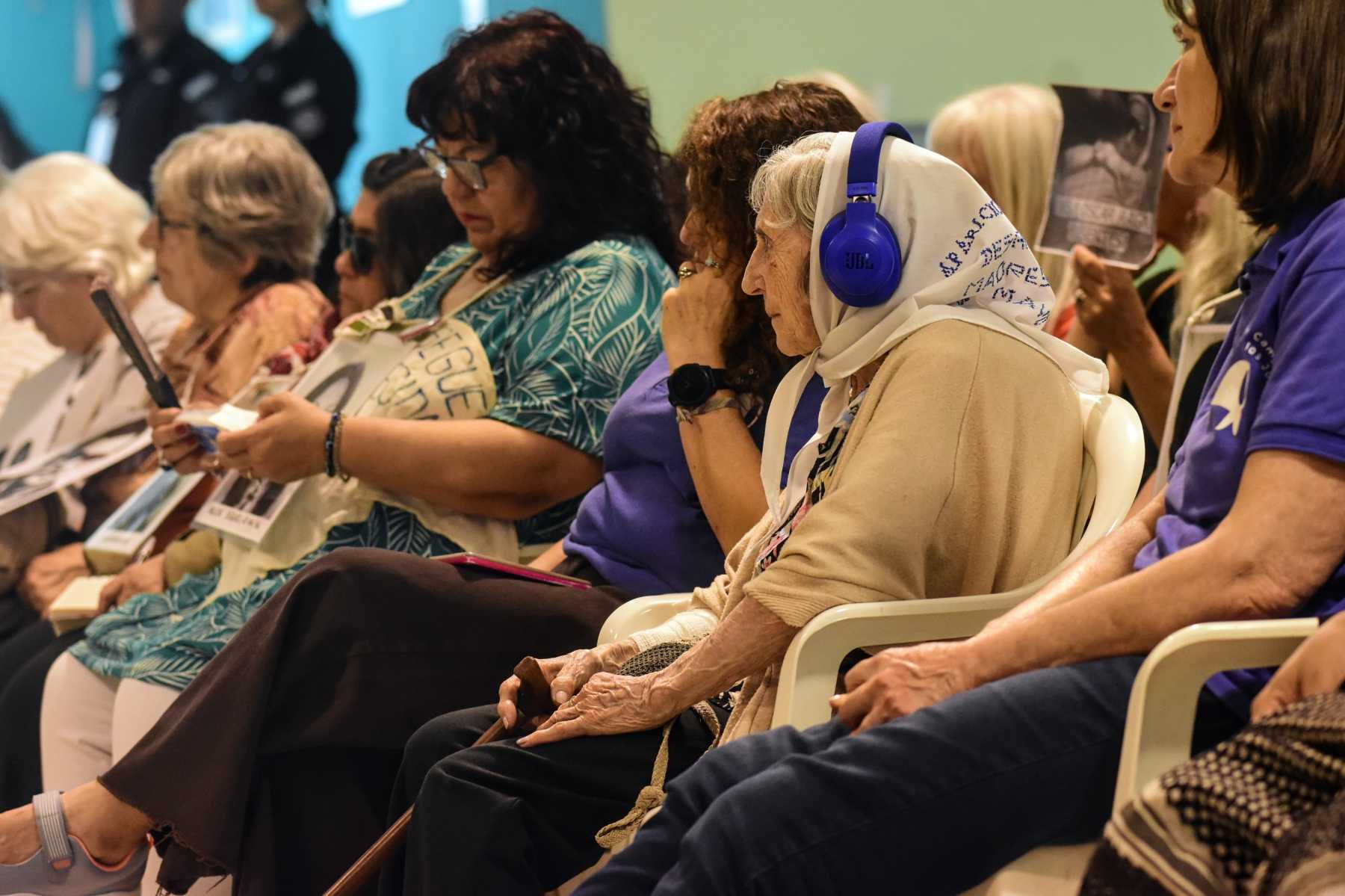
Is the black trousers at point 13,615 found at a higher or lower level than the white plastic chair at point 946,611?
lower

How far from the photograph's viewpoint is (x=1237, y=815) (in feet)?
3.89

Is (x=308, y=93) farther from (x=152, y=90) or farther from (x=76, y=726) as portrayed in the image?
(x=76, y=726)

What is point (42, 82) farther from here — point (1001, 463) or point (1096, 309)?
point (1001, 463)

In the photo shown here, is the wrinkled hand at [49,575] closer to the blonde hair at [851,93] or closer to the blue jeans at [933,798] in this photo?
the blonde hair at [851,93]

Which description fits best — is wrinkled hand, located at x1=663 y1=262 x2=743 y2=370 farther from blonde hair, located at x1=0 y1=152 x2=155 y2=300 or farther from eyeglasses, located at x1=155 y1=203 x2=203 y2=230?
blonde hair, located at x1=0 y1=152 x2=155 y2=300

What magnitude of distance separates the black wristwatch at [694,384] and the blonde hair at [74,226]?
2319 mm

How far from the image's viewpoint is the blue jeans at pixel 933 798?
1.47 m

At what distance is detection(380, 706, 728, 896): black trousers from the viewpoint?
190 cm

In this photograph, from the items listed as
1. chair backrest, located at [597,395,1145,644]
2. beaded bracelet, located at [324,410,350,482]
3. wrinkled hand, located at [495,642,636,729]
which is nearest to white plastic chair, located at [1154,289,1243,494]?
chair backrest, located at [597,395,1145,644]

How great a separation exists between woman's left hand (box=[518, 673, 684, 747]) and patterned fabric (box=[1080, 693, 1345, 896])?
2.39 feet

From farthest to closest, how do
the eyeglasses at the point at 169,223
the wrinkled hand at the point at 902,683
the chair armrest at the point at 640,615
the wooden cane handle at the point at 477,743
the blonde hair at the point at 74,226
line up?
the blonde hair at the point at 74,226
the eyeglasses at the point at 169,223
the chair armrest at the point at 640,615
the wooden cane handle at the point at 477,743
the wrinkled hand at the point at 902,683

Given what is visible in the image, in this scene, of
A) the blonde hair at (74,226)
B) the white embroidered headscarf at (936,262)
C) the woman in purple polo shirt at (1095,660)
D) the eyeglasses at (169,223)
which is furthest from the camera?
the blonde hair at (74,226)

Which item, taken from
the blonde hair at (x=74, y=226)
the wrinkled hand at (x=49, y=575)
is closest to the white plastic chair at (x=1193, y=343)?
the wrinkled hand at (x=49, y=575)

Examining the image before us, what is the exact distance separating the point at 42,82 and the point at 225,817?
5631 millimetres
